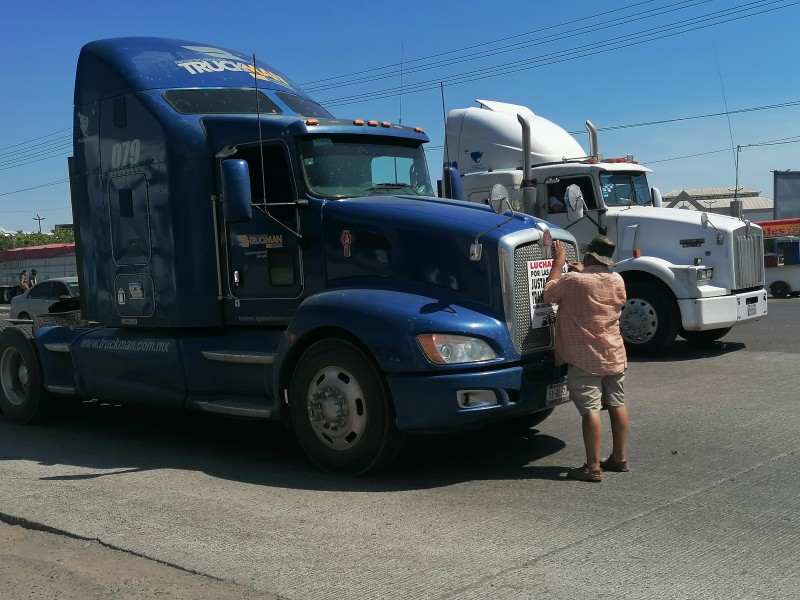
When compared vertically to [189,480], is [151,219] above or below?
above

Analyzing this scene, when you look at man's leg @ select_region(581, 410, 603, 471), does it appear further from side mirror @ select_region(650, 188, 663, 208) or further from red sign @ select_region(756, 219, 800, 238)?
red sign @ select_region(756, 219, 800, 238)

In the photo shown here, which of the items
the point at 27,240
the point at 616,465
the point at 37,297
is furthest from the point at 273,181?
the point at 27,240

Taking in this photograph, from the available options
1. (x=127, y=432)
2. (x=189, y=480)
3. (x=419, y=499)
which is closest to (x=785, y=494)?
(x=419, y=499)

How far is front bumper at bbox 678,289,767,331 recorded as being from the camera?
12.1 metres

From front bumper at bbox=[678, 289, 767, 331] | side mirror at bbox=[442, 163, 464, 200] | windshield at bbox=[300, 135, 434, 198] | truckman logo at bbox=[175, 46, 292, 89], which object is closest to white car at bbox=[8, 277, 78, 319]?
truckman logo at bbox=[175, 46, 292, 89]

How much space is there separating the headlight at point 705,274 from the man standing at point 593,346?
624cm

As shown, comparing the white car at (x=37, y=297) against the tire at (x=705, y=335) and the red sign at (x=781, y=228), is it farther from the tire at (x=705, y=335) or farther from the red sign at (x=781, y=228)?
the red sign at (x=781, y=228)

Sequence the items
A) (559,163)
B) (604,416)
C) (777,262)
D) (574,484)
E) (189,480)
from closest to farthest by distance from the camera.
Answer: (574,484) < (189,480) < (604,416) < (559,163) < (777,262)

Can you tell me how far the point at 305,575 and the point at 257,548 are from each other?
549 mm

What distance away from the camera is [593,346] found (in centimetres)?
634

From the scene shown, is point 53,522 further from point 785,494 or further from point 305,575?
point 785,494

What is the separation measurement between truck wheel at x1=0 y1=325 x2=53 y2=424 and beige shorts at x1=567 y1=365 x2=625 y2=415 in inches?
225

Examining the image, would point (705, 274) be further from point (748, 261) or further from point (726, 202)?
point (726, 202)

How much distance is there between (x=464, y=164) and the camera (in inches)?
593
